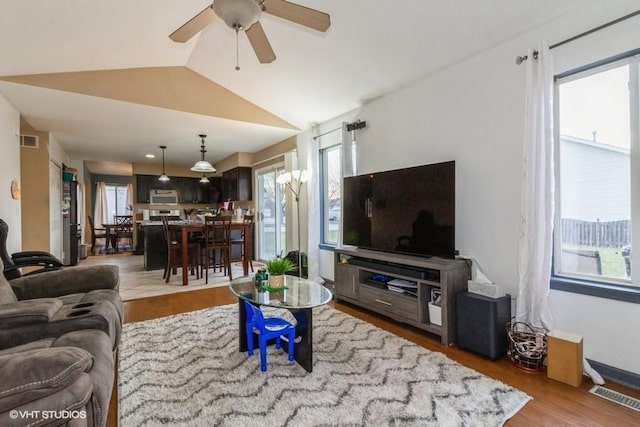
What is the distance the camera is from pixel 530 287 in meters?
2.36

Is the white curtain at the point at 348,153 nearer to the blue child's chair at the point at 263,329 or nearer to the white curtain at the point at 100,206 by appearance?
the blue child's chair at the point at 263,329

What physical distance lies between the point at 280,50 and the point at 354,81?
2.86ft

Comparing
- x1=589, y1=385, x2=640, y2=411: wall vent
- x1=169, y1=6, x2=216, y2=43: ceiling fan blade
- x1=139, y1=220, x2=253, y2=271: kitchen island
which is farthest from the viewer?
x1=139, y1=220, x2=253, y2=271: kitchen island

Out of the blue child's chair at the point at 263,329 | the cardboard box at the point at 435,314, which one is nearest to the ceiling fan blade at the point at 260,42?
the blue child's chair at the point at 263,329

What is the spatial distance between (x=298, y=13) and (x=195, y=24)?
27.0 inches

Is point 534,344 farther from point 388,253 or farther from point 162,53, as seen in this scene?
point 162,53

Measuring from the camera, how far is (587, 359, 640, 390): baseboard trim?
2.00m

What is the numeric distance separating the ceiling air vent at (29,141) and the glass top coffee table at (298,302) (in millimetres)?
4507

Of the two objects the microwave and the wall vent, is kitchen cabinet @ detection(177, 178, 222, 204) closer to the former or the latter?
the microwave

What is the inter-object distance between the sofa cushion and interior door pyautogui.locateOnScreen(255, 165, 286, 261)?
503 centimetres

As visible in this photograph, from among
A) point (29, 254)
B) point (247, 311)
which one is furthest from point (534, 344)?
point (29, 254)

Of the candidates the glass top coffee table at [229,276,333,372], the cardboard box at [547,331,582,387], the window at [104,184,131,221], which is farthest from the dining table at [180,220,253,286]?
the window at [104,184,131,221]

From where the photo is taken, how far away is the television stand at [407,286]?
2656 millimetres

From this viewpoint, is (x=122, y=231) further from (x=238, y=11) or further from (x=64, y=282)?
(x=238, y=11)
